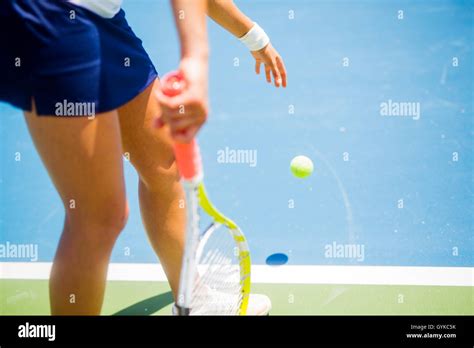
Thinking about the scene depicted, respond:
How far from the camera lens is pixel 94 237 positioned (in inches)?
46.0

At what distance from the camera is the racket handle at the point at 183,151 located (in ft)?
2.86

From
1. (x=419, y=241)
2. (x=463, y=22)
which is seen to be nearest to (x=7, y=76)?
(x=419, y=241)

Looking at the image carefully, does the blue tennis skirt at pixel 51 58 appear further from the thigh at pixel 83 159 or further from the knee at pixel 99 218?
the knee at pixel 99 218

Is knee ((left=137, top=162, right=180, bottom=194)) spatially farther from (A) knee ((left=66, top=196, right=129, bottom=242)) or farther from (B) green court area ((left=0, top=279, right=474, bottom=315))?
(B) green court area ((left=0, top=279, right=474, bottom=315))

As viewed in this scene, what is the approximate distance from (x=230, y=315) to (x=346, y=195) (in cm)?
120

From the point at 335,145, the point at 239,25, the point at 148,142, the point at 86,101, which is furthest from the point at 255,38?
the point at 335,145

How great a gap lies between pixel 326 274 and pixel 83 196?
110 centimetres

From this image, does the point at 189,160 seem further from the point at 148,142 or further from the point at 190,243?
the point at 148,142

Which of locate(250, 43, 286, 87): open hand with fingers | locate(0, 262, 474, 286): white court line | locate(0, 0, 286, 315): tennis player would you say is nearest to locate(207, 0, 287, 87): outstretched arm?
locate(250, 43, 286, 87): open hand with fingers

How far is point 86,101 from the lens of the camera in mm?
1096

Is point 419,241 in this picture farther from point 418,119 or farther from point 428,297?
point 418,119

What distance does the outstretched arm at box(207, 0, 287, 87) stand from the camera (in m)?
1.46

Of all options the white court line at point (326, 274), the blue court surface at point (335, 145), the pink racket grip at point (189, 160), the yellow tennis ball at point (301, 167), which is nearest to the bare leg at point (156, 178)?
the pink racket grip at point (189, 160)

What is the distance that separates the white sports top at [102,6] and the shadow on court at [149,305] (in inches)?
38.2
